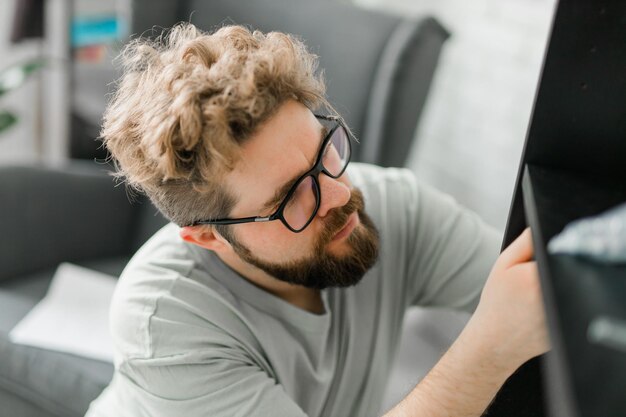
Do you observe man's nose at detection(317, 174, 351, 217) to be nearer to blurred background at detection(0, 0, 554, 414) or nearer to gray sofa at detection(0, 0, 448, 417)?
blurred background at detection(0, 0, 554, 414)

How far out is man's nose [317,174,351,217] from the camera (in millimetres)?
829

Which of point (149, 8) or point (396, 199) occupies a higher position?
point (149, 8)

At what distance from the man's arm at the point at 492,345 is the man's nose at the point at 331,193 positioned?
0.24 metres

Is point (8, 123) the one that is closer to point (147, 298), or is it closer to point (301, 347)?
point (147, 298)

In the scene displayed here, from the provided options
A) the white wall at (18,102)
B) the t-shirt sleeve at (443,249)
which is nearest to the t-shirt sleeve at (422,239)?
the t-shirt sleeve at (443,249)

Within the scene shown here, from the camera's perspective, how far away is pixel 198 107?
2.50 feet

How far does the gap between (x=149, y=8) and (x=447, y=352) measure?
1.22 m

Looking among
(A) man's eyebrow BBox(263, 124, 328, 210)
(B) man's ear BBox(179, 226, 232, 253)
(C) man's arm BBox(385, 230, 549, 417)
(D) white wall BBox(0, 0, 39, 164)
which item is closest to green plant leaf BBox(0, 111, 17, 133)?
(D) white wall BBox(0, 0, 39, 164)

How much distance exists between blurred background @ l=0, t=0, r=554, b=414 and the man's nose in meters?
0.40

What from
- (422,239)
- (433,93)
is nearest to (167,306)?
(422,239)

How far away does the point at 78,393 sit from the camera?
122 centimetres

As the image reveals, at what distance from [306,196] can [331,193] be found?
0.03 metres

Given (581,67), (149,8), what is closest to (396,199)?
(581,67)

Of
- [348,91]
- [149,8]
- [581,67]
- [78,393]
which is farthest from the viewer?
[149,8]
